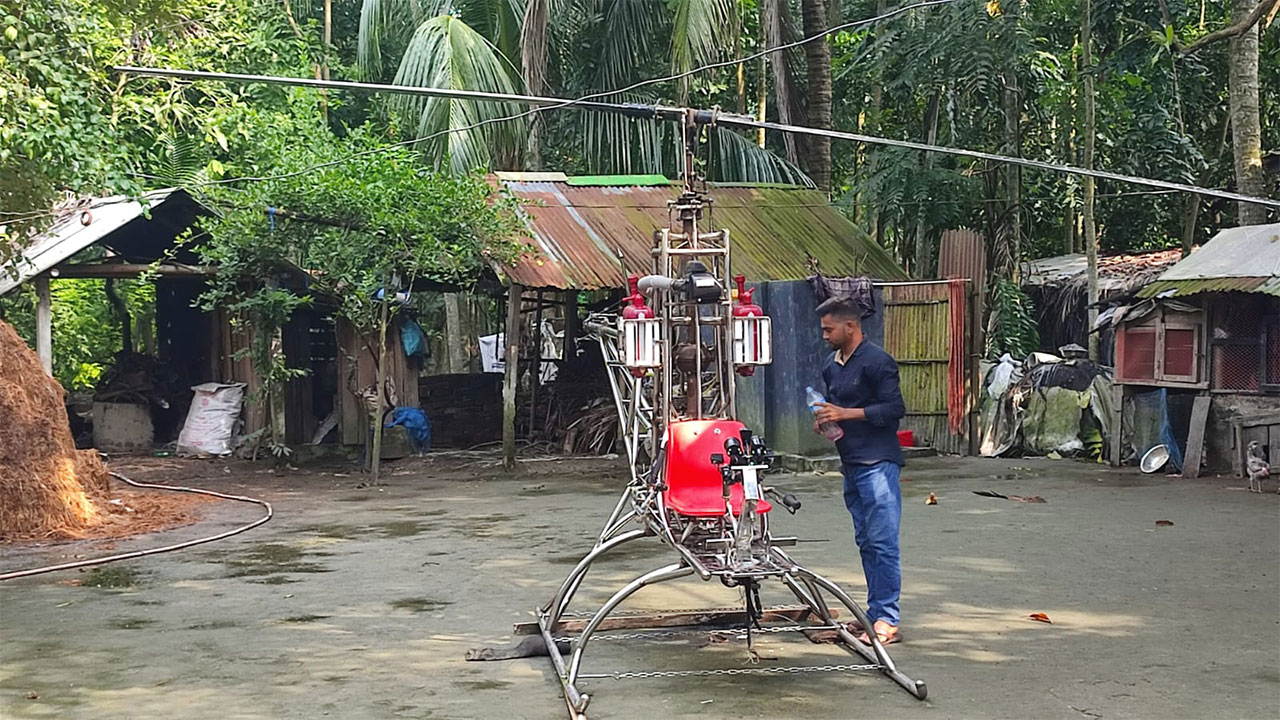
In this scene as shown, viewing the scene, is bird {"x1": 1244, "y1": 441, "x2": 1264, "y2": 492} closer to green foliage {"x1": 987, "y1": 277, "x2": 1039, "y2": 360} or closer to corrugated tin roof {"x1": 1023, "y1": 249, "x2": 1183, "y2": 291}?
corrugated tin roof {"x1": 1023, "y1": 249, "x2": 1183, "y2": 291}

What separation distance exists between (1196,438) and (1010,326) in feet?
15.7

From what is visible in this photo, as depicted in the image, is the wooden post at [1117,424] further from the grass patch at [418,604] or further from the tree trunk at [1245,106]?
the grass patch at [418,604]

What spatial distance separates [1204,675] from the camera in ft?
18.9

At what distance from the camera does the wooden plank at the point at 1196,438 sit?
13.4 meters

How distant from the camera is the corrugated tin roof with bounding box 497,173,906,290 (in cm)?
1495

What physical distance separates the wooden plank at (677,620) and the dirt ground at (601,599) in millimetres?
107

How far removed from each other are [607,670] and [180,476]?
34.2ft

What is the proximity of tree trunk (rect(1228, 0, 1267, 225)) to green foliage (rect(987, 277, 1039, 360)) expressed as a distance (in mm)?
4433

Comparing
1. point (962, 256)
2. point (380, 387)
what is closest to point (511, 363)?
point (380, 387)

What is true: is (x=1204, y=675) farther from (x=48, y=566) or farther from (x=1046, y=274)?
(x=1046, y=274)

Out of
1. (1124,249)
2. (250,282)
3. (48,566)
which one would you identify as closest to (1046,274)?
(1124,249)

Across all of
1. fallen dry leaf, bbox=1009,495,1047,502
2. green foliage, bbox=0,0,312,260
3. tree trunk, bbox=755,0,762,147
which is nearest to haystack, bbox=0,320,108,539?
green foliage, bbox=0,0,312,260

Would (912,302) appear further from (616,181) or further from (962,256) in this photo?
(616,181)

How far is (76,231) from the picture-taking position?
50.1ft
